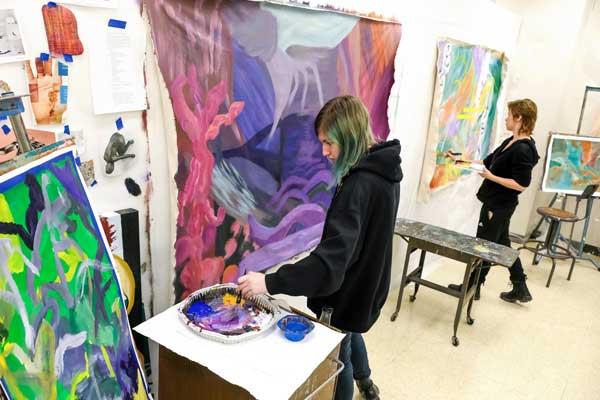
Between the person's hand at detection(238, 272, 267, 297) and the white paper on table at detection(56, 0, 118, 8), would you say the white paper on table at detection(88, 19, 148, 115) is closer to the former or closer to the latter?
the white paper on table at detection(56, 0, 118, 8)

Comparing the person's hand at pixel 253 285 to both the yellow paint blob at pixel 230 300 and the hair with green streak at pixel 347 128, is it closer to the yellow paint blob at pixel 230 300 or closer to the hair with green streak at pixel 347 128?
the yellow paint blob at pixel 230 300

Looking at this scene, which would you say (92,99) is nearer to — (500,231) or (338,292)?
(338,292)

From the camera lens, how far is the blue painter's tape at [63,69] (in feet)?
3.54

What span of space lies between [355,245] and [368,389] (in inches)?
42.9

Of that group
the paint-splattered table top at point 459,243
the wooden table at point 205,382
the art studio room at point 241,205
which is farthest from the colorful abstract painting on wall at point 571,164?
the wooden table at point 205,382

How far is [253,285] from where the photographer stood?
139 cm

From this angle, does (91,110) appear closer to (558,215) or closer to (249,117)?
(249,117)

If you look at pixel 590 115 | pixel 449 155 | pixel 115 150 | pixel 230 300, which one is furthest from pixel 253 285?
pixel 590 115

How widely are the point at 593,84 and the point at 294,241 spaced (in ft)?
13.3

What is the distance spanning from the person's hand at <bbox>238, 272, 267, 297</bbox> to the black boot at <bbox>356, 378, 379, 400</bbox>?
1022mm

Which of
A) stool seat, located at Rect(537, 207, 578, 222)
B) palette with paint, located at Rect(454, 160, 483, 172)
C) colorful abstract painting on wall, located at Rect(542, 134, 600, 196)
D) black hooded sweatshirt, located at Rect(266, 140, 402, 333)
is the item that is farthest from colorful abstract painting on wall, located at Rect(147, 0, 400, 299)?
colorful abstract painting on wall, located at Rect(542, 134, 600, 196)

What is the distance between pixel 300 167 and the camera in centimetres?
198

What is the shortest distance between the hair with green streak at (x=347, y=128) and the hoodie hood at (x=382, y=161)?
0.03 metres

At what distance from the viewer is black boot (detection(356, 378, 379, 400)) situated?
2.13m
